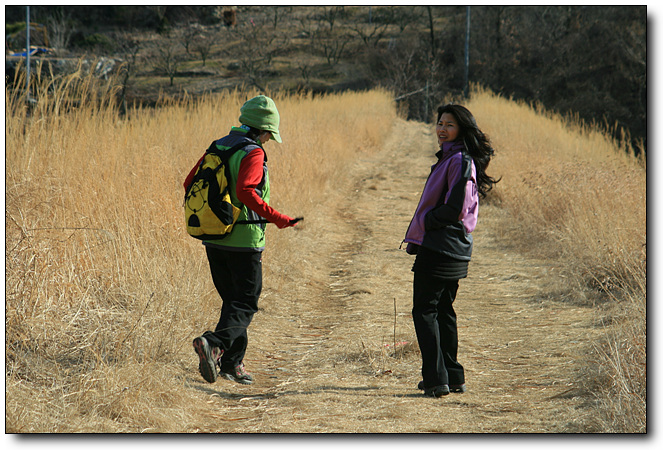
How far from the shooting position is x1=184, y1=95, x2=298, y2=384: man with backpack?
10.6ft

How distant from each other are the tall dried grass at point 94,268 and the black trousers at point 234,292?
0.34 metres

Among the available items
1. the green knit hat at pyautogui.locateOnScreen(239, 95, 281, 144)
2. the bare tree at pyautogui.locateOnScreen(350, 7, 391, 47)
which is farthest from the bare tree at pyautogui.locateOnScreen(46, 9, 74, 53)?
the green knit hat at pyautogui.locateOnScreen(239, 95, 281, 144)

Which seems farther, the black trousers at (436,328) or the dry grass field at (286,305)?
the black trousers at (436,328)

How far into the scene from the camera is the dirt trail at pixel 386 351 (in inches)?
125

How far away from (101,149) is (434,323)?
11.5 ft

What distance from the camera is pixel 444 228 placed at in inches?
127

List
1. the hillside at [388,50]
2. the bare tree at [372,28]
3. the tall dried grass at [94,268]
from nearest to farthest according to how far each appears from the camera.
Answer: the tall dried grass at [94,268] < the hillside at [388,50] < the bare tree at [372,28]

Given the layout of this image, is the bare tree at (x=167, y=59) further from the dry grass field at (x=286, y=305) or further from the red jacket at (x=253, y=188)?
the red jacket at (x=253, y=188)

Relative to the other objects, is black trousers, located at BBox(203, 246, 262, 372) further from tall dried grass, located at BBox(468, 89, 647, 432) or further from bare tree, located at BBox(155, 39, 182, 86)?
bare tree, located at BBox(155, 39, 182, 86)

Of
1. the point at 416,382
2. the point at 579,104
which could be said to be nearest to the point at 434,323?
the point at 416,382

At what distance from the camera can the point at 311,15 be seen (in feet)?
172

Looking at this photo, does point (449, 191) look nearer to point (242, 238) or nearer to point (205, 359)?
point (242, 238)

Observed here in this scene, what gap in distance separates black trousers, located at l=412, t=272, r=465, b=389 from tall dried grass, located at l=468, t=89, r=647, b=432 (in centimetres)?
77

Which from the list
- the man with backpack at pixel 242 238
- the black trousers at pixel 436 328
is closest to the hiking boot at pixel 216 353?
the man with backpack at pixel 242 238
